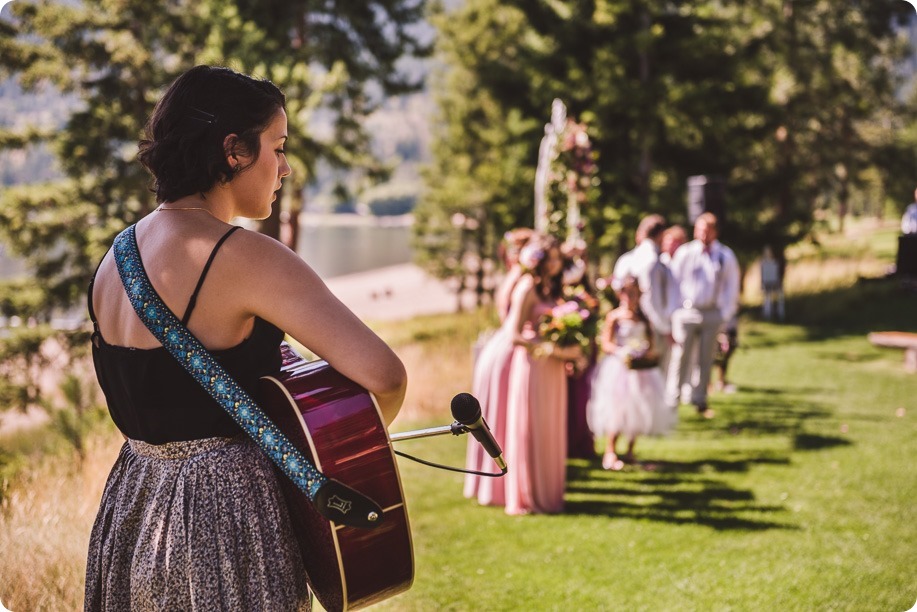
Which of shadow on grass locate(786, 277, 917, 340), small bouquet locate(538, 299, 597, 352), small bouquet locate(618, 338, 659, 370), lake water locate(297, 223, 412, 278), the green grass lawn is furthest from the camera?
lake water locate(297, 223, 412, 278)

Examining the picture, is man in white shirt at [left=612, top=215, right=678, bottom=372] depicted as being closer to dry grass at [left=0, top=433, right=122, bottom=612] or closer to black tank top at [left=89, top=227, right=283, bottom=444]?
dry grass at [left=0, top=433, right=122, bottom=612]

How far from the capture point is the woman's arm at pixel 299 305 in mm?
1737

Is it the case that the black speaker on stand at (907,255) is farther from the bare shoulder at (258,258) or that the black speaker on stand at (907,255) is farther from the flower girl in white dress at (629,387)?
the bare shoulder at (258,258)

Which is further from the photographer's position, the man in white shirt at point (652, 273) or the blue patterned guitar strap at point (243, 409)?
the man in white shirt at point (652, 273)

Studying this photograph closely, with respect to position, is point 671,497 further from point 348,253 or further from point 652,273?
point 348,253

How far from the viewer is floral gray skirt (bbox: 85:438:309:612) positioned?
1.81 m

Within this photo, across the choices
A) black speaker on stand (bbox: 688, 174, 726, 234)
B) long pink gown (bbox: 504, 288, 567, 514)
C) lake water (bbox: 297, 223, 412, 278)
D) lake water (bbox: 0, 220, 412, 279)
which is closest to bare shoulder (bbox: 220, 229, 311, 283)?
long pink gown (bbox: 504, 288, 567, 514)

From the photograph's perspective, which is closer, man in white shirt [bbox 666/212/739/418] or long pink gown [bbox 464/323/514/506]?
long pink gown [bbox 464/323/514/506]

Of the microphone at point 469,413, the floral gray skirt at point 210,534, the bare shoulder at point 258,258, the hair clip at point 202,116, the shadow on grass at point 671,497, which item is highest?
the hair clip at point 202,116

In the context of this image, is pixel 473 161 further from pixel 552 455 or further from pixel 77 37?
pixel 552 455

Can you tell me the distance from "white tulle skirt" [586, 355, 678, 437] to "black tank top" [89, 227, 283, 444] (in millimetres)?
6206

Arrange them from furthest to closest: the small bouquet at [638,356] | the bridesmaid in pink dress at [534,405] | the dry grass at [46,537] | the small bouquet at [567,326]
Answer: the small bouquet at [638,356] < the bridesmaid in pink dress at [534,405] < the small bouquet at [567,326] < the dry grass at [46,537]

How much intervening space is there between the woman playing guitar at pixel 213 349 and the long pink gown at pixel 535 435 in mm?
4749

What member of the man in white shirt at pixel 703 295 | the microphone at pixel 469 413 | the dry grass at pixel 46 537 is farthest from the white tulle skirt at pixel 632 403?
the microphone at pixel 469 413
